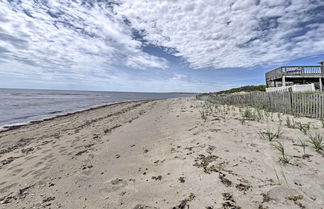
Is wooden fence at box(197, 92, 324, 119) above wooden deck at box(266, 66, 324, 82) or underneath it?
underneath

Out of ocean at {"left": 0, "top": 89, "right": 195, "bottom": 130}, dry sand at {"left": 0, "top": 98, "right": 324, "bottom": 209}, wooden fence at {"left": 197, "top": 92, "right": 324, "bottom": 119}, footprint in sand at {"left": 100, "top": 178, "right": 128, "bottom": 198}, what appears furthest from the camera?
ocean at {"left": 0, "top": 89, "right": 195, "bottom": 130}

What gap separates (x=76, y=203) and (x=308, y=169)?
3940mm

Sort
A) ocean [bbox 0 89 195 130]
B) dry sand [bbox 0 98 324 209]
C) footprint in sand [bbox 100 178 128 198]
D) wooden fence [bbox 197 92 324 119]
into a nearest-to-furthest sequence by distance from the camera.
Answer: dry sand [bbox 0 98 324 209], footprint in sand [bbox 100 178 128 198], wooden fence [bbox 197 92 324 119], ocean [bbox 0 89 195 130]

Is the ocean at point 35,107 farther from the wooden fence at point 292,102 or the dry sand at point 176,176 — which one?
the wooden fence at point 292,102

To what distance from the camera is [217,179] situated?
249 cm

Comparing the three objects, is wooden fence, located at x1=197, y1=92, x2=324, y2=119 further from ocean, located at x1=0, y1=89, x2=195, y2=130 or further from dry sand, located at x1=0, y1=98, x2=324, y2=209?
ocean, located at x1=0, y1=89, x2=195, y2=130

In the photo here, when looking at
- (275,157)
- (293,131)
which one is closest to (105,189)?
(275,157)

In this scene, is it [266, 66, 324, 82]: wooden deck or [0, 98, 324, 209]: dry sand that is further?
[266, 66, 324, 82]: wooden deck

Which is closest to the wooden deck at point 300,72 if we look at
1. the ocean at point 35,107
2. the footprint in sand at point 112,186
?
the footprint in sand at point 112,186

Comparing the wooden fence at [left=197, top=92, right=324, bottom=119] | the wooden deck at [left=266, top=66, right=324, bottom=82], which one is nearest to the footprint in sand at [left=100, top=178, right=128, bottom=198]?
the wooden fence at [left=197, top=92, right=324, bottom=119]

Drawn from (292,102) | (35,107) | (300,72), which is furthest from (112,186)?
(35,107)

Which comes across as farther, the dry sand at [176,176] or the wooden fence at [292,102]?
the wooden fence at [292,102]

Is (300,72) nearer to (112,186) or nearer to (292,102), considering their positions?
(292,102)

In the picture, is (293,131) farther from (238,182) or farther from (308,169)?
(238,182)
